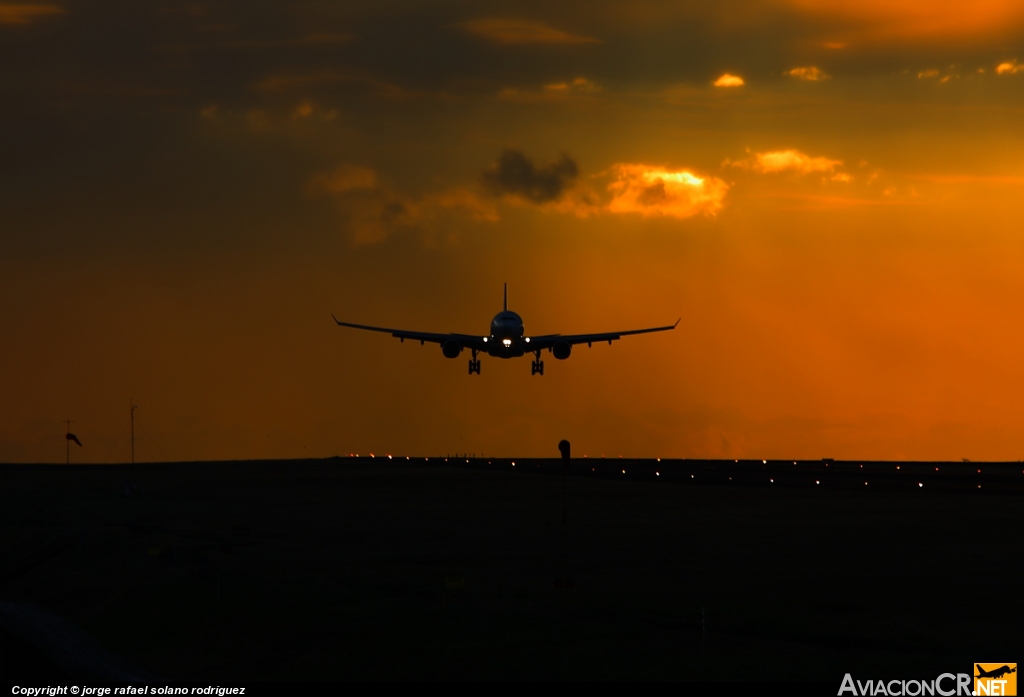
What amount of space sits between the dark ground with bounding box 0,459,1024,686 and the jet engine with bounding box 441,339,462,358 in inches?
1226

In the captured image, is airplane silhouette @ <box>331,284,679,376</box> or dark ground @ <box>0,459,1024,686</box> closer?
dark ground @ <box>0,459,1024,686</box>

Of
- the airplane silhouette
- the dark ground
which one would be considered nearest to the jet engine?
the airplane silhouette

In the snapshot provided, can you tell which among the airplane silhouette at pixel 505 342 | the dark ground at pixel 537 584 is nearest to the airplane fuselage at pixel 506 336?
the airplane silhouette at pixel 505 342

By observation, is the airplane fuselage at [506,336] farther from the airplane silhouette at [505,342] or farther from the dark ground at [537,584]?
the dark ground at [537,584]

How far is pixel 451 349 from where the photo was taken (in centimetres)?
12438

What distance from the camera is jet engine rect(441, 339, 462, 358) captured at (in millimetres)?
124312

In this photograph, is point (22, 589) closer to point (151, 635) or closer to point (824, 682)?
point (151, 635)

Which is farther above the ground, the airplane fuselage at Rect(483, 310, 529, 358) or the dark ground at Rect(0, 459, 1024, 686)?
the airplane fuselage at Rect(483, 310, 529, 358)

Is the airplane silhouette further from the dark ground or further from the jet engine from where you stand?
the dark ground

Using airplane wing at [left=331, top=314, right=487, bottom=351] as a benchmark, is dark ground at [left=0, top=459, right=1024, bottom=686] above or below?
below

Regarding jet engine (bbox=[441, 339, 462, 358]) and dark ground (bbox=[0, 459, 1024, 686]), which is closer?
dark ground (bbox=[0, 459, 1024, 686])

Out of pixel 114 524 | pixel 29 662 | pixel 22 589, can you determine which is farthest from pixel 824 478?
pixel 29 662

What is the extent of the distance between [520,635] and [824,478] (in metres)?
77.5

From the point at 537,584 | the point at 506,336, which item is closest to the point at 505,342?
the point at 506,336
